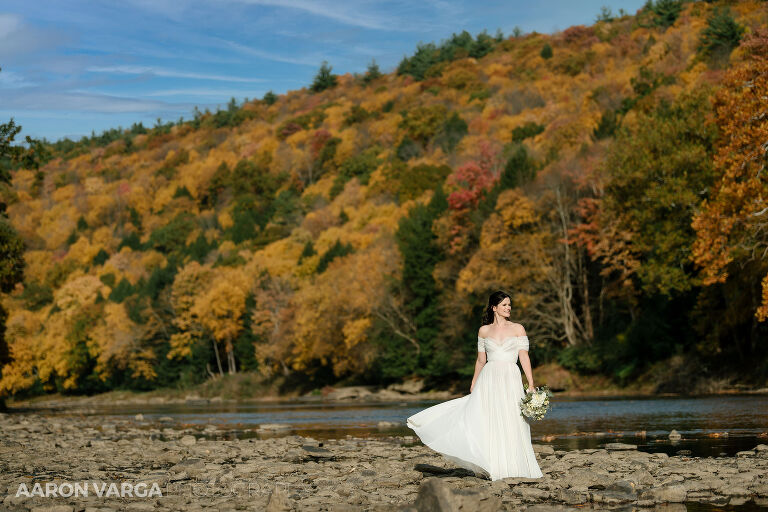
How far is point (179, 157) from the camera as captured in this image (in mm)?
191625

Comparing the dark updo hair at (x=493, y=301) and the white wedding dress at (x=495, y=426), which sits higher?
the dark updo hair at (x=493, y=301)

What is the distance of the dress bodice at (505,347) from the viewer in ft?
44.9

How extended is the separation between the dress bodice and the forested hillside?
1340cm

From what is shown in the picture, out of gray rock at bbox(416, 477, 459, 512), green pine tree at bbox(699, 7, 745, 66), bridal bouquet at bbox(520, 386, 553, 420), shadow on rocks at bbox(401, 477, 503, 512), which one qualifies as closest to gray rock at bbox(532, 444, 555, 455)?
bridal bouquet at bbox(520, 386, 553, 420)

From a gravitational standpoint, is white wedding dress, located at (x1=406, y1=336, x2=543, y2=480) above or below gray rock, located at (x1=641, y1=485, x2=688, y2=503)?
above

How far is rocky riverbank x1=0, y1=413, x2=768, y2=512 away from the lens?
469 inches

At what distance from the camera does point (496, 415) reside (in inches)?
537

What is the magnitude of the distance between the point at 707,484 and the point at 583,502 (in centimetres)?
212

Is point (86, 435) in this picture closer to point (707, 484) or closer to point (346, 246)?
point (707, 484)

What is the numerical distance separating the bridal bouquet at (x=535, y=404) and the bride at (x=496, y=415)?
6.5 inches

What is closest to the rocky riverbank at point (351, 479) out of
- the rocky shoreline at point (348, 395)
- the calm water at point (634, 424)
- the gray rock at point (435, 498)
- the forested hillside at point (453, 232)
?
the gray rock at point (435, 498)

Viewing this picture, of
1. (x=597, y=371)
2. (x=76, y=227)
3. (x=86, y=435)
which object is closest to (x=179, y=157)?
(x=76, y=227)

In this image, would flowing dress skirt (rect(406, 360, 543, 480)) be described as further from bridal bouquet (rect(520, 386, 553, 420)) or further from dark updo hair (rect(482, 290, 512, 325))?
dark updo hair (rect(482, 290, 512, 325))

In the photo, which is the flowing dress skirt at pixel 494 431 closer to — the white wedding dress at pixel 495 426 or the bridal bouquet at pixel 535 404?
the white wedding dress at pixel 495 426
